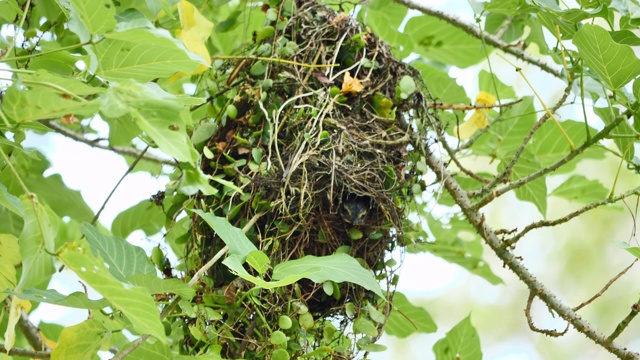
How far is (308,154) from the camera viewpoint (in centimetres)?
120

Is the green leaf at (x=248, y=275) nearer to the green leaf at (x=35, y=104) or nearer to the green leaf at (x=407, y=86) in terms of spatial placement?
the green leaf at (x=35, y=104)

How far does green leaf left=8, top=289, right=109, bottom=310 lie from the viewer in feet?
3.03

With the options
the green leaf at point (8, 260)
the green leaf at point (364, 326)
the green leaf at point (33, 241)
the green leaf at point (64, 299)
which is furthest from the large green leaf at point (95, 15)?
the green leaf at point (364, 326)

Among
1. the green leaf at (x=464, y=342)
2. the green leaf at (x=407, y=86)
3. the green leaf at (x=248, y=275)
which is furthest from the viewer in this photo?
the green leaf at (x=464, y=342)

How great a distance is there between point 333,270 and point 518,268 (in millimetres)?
485

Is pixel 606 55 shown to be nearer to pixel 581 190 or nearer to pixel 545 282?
pixel 581 190

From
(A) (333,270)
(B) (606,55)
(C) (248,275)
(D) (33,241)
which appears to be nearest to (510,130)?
(B) (606,55)

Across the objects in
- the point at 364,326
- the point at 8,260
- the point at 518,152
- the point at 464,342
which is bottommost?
the point at 8,260

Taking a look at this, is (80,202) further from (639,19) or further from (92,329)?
(639,19)

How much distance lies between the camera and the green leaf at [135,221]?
171cm

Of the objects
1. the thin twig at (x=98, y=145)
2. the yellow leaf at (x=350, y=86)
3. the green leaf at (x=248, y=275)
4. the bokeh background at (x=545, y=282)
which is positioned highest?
the bokeh background at (x=545, y=282)

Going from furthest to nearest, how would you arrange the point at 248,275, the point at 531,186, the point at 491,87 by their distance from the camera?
the point at 491,87 < the point at 531,186 < the point at 248,275

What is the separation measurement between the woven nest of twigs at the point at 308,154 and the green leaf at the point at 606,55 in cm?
33

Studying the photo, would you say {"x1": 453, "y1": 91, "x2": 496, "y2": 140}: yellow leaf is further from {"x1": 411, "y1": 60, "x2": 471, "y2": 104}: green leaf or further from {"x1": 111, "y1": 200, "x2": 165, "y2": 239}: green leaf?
{"x1": 111, "y1": 200, "x2": 165, "y2": 239}: green leaf
